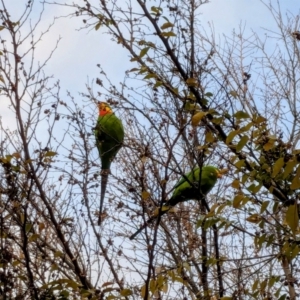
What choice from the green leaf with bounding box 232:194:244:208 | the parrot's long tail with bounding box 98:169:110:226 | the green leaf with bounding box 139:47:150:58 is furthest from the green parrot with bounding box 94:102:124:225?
the green leaf with bounding box 232:194:244:208

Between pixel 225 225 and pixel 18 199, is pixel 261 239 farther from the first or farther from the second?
pixel 18 199

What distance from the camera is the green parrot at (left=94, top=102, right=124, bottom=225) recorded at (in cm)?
312

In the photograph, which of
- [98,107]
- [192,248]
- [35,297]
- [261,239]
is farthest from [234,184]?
[98,107]

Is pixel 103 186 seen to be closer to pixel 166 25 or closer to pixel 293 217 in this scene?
pixel 166 25

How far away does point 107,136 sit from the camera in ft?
10.8

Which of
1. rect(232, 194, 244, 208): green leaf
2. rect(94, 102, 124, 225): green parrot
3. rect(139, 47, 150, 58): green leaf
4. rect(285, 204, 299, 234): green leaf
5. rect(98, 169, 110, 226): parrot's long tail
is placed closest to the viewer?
rect(285, 204, 299, 234): green leaf

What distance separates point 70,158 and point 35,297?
1.31m

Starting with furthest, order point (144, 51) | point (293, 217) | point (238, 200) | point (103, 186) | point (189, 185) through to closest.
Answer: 1. point (189, 185)
2. point (103, 186)
3. point (144, 51)
4. point (238, 200)
5. point (293, 217)

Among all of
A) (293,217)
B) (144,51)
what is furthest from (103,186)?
(293,217)

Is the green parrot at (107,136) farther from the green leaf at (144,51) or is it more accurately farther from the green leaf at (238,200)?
the green leaf at (238,200)

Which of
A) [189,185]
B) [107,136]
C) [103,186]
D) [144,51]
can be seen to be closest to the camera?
[144,51]

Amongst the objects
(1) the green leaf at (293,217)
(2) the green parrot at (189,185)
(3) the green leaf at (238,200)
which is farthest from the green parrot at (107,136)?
(1) the green leaf at (293,217)

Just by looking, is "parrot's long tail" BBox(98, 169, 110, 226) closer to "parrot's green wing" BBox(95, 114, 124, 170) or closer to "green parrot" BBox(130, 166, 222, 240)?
"parrot's green wing" BBox(95, 114, 124, 170)

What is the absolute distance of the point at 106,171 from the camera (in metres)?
2.98
